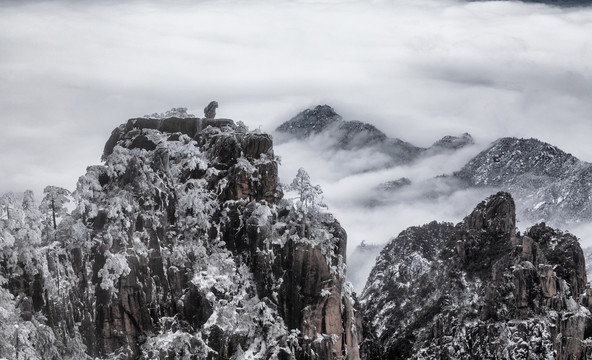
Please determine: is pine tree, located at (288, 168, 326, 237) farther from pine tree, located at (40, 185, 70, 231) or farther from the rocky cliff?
pine tree, located at (40, 185, 70, 231)

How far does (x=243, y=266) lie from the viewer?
182125mm

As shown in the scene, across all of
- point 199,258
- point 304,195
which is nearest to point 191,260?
point 199,258

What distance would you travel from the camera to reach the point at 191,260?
179m

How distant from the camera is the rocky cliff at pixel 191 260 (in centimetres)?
16900

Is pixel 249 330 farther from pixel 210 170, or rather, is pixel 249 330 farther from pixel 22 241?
pixel 22 241

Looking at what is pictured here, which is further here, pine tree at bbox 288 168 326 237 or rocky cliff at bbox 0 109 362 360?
pine tree at bbox 288 168 326 237

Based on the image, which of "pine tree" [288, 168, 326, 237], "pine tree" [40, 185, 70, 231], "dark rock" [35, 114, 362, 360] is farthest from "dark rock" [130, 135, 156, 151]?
"pine tree" [288, 168, 326, 237]

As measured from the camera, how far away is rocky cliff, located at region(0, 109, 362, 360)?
169m

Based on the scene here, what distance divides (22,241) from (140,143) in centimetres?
3452

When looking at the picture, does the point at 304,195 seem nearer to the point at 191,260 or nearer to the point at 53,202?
the point at 191,260

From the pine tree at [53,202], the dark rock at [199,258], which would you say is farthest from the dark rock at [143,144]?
the pine tree at [53,202]

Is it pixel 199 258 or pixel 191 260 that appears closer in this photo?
pixel 191 260

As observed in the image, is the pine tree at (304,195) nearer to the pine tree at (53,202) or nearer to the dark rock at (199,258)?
the dark rock at (199,258)

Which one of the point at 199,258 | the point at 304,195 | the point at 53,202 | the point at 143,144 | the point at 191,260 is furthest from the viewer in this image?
the point at 143,144
